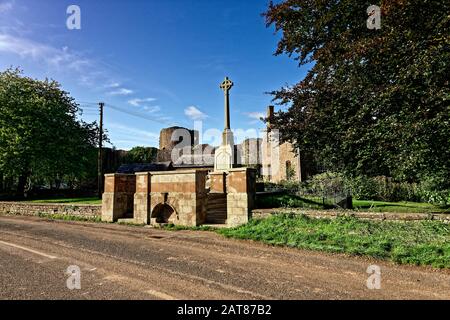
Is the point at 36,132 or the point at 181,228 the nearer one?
the point at 181,228

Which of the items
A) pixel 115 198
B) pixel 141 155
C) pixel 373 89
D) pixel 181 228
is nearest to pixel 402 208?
pixel 373 89

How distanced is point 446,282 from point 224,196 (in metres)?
10.3

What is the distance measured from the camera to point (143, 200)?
12.9 meters

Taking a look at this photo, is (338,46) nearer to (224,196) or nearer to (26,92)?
(224,196)

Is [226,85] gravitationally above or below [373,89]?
above

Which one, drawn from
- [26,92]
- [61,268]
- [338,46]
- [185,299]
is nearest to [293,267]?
[185,299]

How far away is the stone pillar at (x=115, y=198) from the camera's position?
45.5 ft

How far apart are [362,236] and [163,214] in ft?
28.2

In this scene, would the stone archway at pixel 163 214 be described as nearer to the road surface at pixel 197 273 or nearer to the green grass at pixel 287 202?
the road surface at pixel 197 273

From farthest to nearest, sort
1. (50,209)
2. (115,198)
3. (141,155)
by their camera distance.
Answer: (141,155) < (50,209) < (115,198)

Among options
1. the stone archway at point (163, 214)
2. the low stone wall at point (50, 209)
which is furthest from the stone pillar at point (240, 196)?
the low stone wall at point (50, 209)

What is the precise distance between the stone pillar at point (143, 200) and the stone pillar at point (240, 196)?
4209 millimetres

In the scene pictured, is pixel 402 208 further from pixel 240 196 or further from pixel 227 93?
pixel 227 93

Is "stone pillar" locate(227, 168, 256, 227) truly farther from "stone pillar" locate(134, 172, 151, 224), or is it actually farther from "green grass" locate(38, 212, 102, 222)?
"green grass" locate(38, 212, 102, 222)
